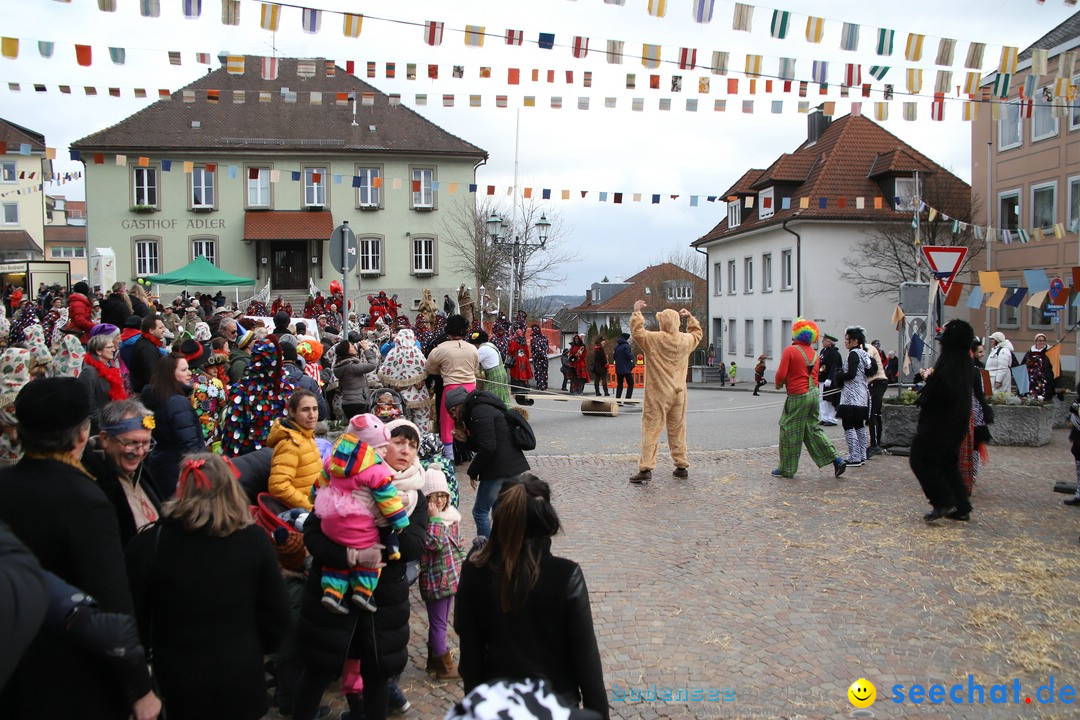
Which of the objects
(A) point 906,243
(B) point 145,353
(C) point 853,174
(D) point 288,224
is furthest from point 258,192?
(B) point 145,353

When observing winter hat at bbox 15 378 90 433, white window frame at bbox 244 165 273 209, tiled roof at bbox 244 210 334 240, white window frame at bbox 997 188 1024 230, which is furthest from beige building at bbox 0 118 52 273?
winter hat at bbox 15 378 90 433

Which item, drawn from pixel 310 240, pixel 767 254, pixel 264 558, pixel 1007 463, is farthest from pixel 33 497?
pixel 767 254

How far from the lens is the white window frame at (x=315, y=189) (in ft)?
135

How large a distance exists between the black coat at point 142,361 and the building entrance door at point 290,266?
113 ft

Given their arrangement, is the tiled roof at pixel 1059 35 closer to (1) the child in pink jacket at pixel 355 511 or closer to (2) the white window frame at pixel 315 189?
(2) the white window frame at pixel 315 189

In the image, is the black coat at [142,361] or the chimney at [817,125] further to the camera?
the chimney at [817,125]

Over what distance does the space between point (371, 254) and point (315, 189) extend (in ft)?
12.6

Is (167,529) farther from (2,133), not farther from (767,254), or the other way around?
(2,133)

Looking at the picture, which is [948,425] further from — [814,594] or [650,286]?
[650,286]

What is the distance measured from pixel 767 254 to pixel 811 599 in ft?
133

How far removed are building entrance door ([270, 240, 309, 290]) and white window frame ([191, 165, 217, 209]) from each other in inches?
136

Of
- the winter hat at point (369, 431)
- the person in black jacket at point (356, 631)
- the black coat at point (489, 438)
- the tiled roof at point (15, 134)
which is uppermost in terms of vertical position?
the tiled roof at point (15, 134)

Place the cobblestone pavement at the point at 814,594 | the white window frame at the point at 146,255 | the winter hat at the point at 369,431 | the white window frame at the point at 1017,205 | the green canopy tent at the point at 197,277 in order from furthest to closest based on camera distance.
A: the white window frame at the point at 146,255 < the white window frame at the point at 1017,205 < the green canopy tent at the point at 197,277 < the cobblestone pavement at the point at 814,594 < the winter hat at the point at 369,431

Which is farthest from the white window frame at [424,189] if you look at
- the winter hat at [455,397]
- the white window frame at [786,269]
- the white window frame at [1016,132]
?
the winter hat at [455,397]
